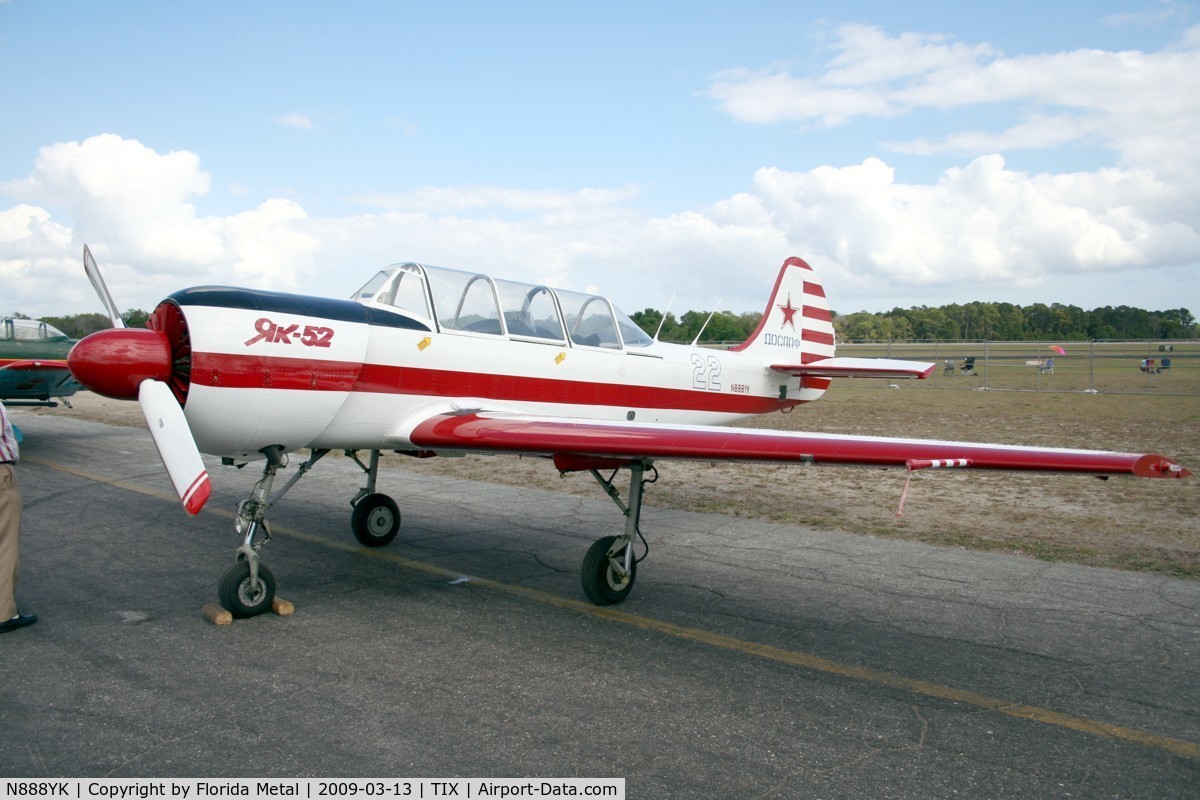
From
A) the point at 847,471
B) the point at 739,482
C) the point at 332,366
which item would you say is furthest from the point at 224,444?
the point at 847,471

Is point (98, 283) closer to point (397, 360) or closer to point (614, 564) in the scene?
point (397, 360)

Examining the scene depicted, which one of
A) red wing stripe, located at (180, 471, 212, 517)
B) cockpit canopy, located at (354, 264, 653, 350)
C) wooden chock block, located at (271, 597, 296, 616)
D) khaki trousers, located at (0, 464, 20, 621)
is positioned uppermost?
cockpit canopy, located at (354, 264, 653, 350)

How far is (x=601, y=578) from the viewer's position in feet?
19.6

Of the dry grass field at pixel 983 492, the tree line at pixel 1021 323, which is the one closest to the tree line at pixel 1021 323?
the tree line at pixel 1021 323

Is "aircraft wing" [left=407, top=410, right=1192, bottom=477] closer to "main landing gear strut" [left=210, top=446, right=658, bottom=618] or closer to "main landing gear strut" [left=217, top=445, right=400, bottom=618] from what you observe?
"main landing gear strut" [left=210, top=446, right=658, bottom=618]

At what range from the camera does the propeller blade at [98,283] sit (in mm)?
6148

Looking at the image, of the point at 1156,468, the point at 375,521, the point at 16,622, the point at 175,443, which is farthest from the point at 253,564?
the point at 1156,468

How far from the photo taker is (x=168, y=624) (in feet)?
17.7

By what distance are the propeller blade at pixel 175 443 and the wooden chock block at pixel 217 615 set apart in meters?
0.95

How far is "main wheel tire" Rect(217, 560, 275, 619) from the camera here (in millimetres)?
5484

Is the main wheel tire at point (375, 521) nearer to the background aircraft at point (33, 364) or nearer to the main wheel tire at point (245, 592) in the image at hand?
the main wheel tire at point (245, 592)

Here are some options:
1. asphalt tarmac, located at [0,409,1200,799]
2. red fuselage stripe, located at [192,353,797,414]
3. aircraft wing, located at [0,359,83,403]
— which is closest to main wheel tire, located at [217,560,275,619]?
asphalt tarmac, located at [0,409,1200,799]

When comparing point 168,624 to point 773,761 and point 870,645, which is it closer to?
point 773,761

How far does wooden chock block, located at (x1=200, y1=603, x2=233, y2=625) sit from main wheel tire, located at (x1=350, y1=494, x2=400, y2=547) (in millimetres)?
2235
